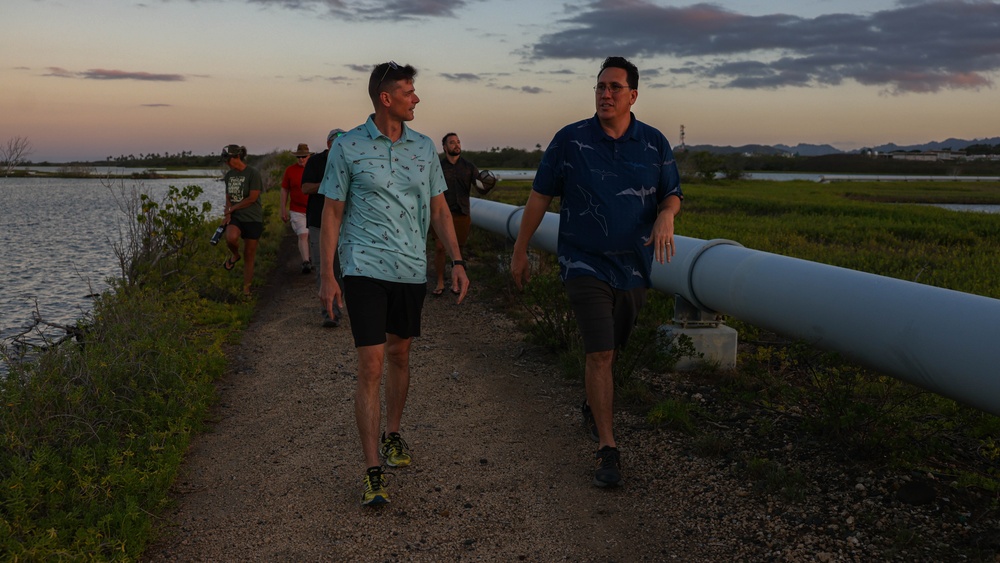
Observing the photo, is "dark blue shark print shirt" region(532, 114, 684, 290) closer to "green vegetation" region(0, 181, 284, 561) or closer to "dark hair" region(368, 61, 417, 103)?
"dark hair" region(368, 61, 417, 103)

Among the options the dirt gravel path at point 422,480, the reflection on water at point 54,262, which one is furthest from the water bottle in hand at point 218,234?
the dirt gravel path at point 422,480

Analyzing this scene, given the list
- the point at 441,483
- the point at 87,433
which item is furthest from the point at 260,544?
the point at 87,433

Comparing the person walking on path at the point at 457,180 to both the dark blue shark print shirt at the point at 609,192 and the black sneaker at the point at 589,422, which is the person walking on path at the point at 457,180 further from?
the dark blue shark print shirt at the point at 609,192

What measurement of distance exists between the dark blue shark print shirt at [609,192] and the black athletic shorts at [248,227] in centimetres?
697

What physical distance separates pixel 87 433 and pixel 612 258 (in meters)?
3.33

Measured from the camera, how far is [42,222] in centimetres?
2802

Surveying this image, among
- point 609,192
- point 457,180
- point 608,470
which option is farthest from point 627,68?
point 457,180

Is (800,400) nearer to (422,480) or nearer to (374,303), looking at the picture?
(422,480)

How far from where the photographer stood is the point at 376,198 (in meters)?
4.37

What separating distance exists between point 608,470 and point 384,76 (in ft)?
7.95

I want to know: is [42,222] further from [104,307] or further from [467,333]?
[467,333]

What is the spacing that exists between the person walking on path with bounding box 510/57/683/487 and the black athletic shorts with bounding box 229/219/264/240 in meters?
Answer: 6.96

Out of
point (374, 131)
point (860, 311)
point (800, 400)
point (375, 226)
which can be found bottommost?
point (800, 400)

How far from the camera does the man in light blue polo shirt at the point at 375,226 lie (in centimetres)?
432
